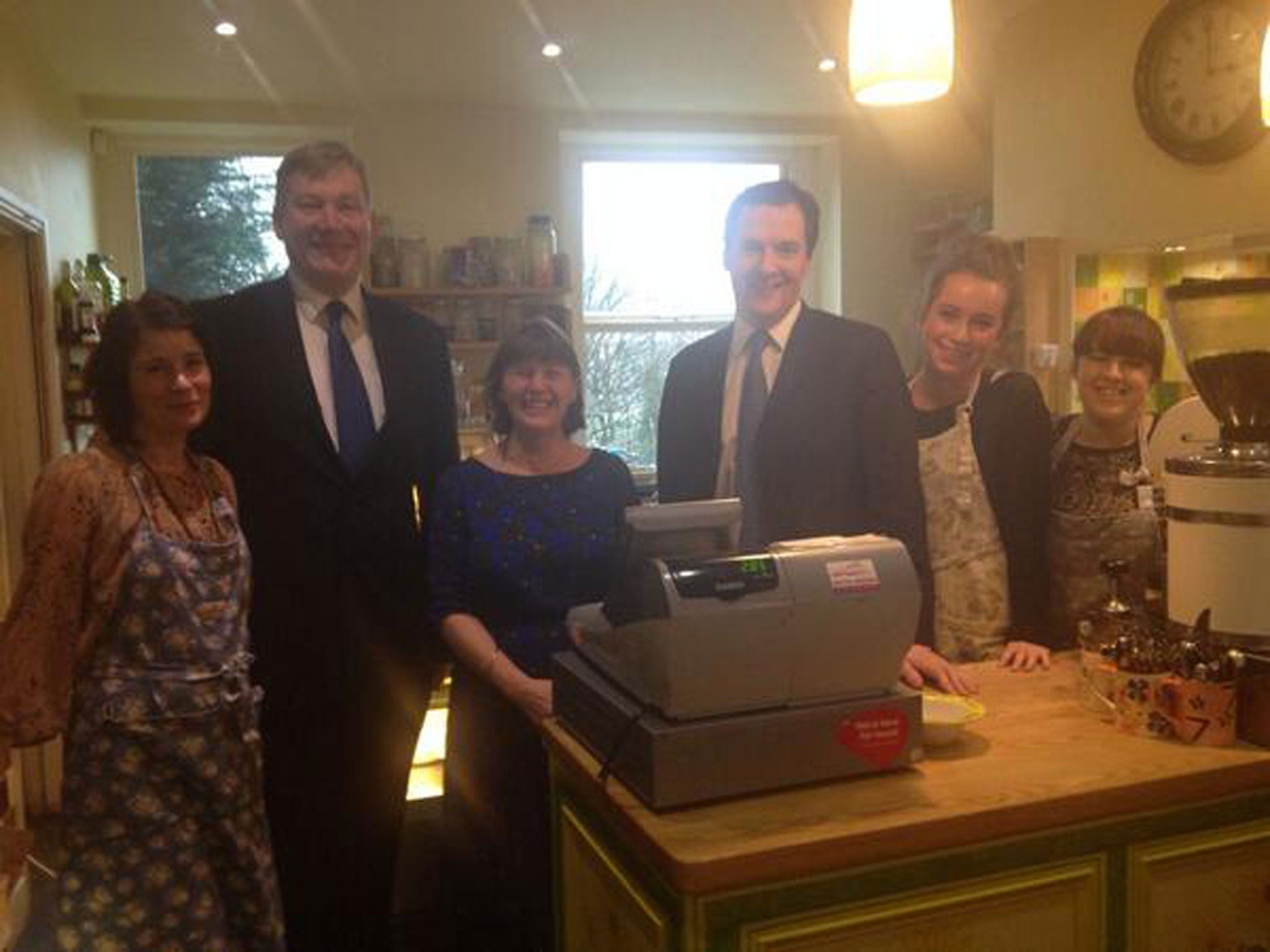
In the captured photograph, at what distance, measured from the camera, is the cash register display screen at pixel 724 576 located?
1.28 metres

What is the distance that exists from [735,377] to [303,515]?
2.79 feet

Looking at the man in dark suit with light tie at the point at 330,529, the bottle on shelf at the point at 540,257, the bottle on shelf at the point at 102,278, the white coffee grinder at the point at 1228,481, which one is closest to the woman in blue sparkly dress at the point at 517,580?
the man in dark suit with light tie at the point at 330,529

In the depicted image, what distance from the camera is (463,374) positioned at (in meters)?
5.18

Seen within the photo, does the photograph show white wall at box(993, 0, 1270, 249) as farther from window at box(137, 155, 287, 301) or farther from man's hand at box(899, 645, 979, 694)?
window at box(137, 155, 287, 301)

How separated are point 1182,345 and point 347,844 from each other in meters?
1.73

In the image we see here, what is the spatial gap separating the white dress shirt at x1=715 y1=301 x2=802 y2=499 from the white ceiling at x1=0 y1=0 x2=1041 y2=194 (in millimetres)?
2100

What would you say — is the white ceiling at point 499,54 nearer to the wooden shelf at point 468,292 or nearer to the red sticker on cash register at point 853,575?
the wooden shelf at point 468,292

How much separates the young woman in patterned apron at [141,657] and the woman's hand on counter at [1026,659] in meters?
1.34

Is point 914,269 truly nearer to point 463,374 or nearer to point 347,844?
point 463,374

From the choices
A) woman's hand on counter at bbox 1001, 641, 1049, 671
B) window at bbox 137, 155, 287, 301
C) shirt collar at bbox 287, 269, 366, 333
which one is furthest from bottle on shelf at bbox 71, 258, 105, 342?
woman's hand on counter at bbox 1001, 641, 1049, 671

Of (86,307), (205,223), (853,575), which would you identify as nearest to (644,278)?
(205,223)

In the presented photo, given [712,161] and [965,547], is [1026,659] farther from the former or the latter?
[712,161]

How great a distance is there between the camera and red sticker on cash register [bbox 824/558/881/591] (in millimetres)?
1306

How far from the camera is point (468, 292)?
4.97 meters
